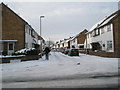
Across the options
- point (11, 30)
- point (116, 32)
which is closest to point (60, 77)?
point (116, 32)

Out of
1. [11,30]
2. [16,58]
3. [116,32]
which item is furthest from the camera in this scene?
[11,30]

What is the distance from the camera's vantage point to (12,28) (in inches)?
1110

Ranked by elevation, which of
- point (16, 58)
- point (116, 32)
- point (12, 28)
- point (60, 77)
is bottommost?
point (60, 77)

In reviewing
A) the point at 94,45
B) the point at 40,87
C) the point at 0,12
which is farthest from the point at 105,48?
the point at 40,87

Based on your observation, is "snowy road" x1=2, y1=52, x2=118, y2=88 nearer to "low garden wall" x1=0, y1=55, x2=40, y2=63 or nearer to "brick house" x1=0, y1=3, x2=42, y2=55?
"low garden wall" x1=0, y1=55, x2=40, y2=63

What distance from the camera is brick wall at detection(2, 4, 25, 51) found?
2786 centimetres

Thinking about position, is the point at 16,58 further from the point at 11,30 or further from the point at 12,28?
the point at 12,28

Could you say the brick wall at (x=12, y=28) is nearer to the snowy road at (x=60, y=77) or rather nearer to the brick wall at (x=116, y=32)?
the brick wall at (x=116, y=32)

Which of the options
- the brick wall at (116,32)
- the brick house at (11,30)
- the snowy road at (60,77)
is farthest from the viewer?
the brick house at (11,30)

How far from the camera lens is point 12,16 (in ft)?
92.6

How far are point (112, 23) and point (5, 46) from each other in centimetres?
1797

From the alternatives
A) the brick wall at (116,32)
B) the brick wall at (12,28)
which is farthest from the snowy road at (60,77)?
the brick wall at (12,28)

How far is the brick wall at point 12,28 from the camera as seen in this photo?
27859mm

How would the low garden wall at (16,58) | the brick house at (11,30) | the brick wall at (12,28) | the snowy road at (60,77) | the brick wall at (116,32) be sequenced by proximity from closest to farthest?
the snowy road at (60,77) < the low garden wall at (16,58) < the brick wall at (116,32) < the brick house at (11,30) < the brick wall at (12,28)
